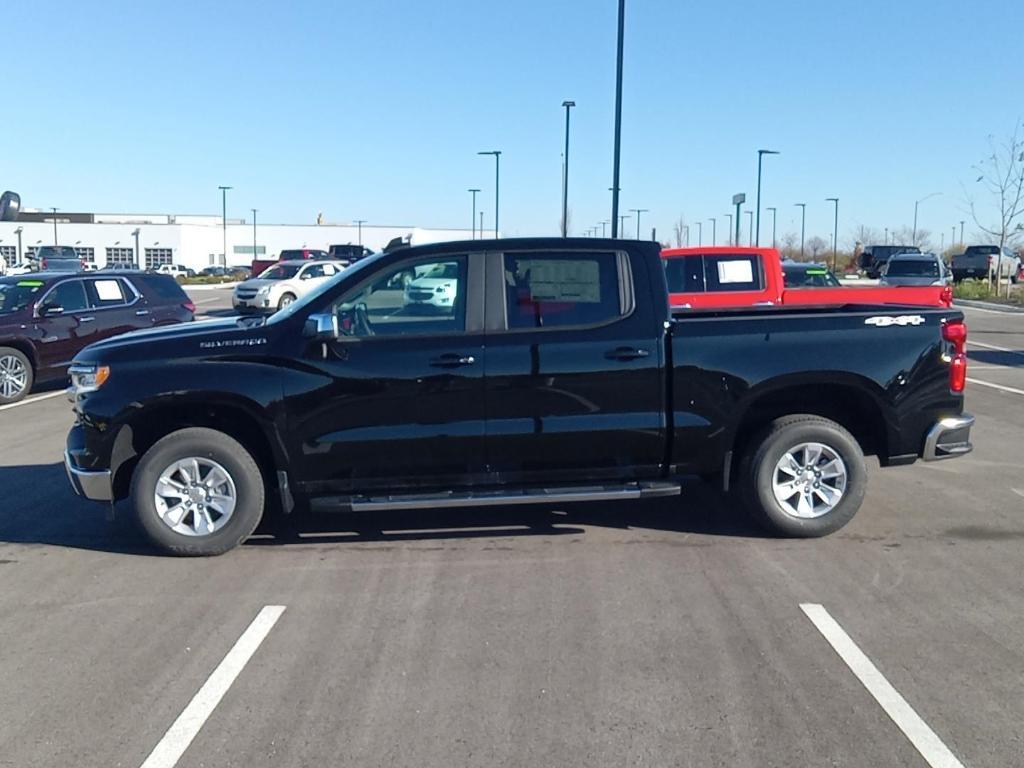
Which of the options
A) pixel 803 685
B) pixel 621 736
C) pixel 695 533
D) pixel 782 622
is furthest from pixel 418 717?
pixel 695 533

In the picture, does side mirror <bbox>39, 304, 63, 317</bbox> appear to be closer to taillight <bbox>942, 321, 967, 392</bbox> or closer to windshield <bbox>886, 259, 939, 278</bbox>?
taillight <bbox>942, 321, 967, 392</bbox>

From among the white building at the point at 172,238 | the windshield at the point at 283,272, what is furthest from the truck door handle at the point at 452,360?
the white building at the point at 172,238

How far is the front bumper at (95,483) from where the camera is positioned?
660cm

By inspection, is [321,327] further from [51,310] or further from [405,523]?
[51,310]

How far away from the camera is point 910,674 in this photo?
486cm

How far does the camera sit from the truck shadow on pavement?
23.5 ft

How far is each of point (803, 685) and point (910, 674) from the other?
0.55 metres

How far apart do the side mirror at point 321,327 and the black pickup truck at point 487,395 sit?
Result: 1 cm

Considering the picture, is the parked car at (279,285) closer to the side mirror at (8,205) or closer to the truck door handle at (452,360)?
the side mirror at (8,205)

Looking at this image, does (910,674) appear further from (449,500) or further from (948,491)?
(948,491)

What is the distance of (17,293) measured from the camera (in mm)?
14367

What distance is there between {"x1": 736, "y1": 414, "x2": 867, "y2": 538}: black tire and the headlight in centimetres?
418

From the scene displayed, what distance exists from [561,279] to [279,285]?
25.5m

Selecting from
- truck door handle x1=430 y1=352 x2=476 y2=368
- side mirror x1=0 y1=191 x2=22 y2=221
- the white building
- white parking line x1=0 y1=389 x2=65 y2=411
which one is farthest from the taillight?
the white building
